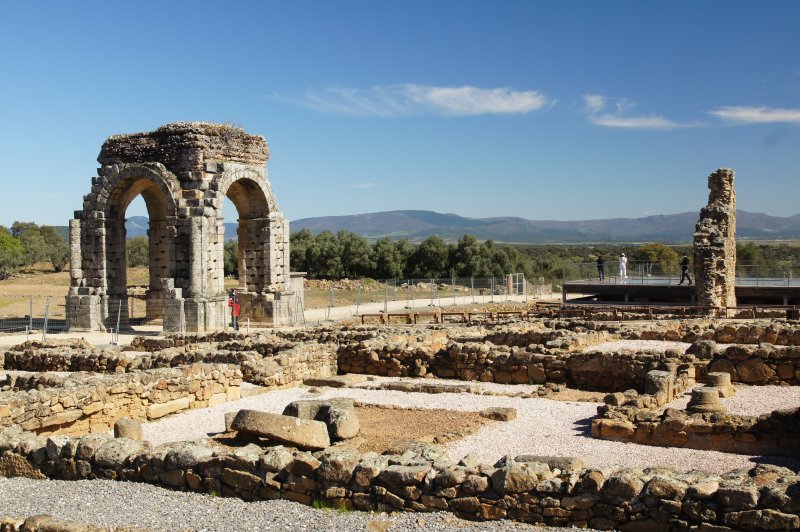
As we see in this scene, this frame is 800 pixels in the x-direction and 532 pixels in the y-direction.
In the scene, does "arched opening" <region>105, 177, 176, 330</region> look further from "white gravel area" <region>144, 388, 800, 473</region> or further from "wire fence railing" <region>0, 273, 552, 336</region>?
"white gravel area" <region>144, 388, 800, 473</region>

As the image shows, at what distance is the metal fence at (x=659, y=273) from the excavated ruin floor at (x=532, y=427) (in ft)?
67.0

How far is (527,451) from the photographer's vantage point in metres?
10.2

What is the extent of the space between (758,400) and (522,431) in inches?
168

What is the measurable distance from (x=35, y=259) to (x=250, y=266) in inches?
1693

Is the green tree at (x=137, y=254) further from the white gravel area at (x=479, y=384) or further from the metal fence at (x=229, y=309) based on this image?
the white gravel area at (x=479, y=384)

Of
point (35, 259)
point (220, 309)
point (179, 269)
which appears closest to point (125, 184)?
point (179, 269)

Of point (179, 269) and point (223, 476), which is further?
point (179, 269)

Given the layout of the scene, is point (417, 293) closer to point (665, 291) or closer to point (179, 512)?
point (665, 291)

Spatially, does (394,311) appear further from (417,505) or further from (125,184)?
(417,505)

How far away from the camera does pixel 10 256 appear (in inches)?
2322

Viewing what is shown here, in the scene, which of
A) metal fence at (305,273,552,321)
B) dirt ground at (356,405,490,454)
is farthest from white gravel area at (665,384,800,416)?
metal fence at (305,273,552,321)

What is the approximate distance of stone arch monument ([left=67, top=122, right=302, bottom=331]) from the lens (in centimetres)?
2666

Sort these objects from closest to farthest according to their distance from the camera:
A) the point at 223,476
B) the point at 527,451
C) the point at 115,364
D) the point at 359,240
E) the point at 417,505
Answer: the point at 417,505 → the point at 223,476 → the point at 527,451 → the point at 115,364 → the point at 359,240

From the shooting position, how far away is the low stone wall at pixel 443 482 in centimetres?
632
